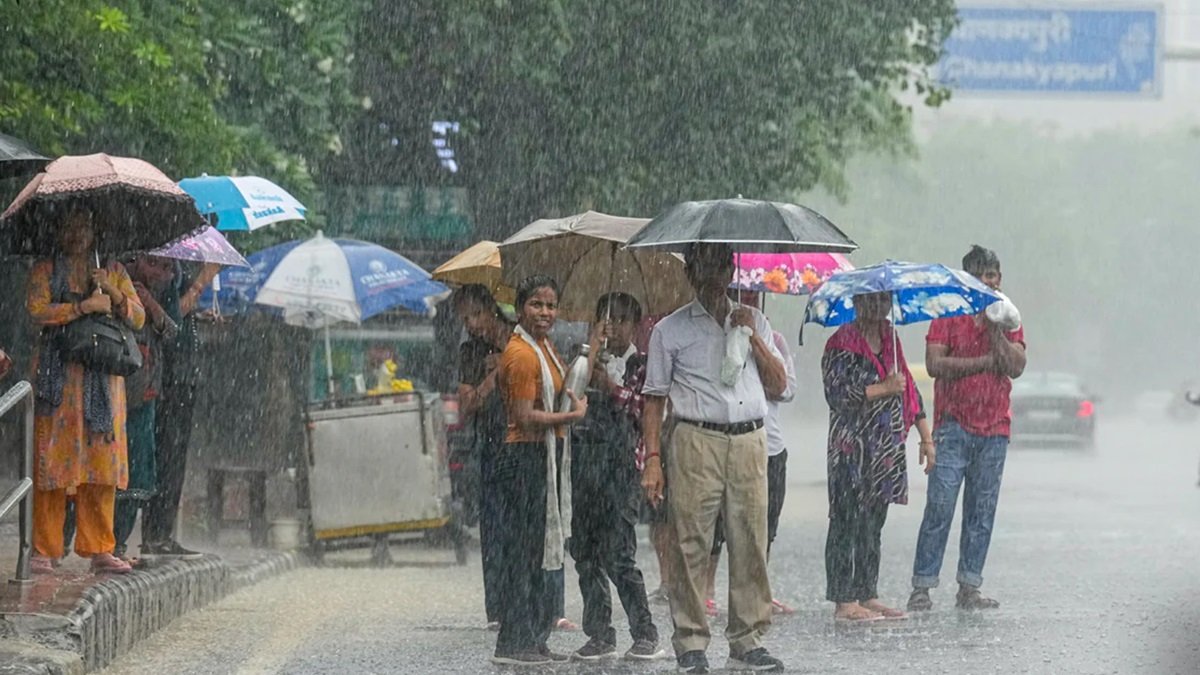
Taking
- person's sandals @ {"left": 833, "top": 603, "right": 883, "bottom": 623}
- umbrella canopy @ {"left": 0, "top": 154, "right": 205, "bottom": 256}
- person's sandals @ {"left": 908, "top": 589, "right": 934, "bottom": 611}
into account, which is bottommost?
person's sandals @ {"left": 908, "top": 589, "right": 934, "bottom": 611}

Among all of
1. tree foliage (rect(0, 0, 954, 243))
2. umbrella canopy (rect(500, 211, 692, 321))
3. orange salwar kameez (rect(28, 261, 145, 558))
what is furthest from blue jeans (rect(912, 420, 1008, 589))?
tree foliage (rect(0, 0, 954, 243))

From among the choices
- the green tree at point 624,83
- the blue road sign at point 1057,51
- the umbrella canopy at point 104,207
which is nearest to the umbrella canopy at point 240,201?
the umbrella canopy at point 104,207

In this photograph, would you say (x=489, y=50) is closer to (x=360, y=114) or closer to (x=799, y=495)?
(x=360, y=114)

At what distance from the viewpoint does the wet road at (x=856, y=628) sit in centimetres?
965

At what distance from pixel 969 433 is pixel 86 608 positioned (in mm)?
5193

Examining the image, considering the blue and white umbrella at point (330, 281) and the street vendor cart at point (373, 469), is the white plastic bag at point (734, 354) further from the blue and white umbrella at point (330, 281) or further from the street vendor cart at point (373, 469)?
the blue and white umbrella at point (330, 281)

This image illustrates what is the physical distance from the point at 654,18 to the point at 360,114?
11.7ft

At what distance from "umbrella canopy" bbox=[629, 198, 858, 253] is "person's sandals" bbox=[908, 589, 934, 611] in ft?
10.1

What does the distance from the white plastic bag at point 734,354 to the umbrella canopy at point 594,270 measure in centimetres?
190

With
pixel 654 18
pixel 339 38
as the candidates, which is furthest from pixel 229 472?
pixel 654 18

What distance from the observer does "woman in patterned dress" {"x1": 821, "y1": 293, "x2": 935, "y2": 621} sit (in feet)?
37.7

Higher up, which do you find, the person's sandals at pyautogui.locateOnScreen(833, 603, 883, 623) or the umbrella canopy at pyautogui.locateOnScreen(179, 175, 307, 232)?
the umbrella canopy at pyautogui.locateOnScreen(179, 175, 307, 232)

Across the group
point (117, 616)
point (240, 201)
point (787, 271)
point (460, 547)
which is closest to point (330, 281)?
point (460, 547)

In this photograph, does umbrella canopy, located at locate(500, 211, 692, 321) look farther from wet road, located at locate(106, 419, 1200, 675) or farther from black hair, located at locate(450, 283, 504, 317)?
wet road, located at locate(106, 419, 1200, 675)
